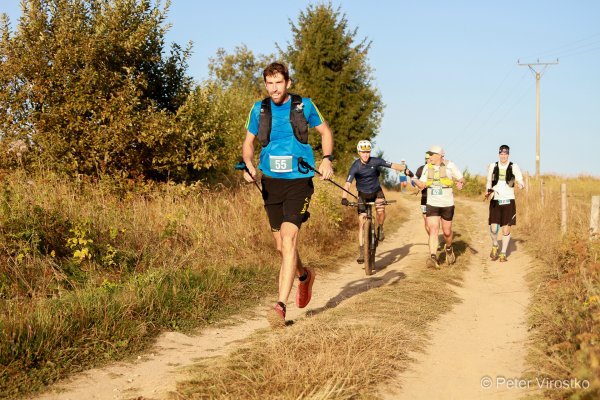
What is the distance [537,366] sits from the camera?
476 centimetres

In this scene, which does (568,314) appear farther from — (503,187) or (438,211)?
(503,187)

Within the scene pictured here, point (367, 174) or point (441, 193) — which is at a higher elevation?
point (367, 174)

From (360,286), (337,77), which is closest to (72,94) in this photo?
(360,286)

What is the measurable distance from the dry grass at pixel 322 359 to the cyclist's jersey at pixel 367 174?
4.92m

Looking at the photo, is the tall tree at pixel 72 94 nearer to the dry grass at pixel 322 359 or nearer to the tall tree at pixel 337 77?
the dry grass at pixel 322 359

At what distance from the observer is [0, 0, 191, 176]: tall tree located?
12008 millimetres

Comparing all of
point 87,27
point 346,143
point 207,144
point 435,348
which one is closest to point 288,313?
point 435,348

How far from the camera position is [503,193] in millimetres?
12297

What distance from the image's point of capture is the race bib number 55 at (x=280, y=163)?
6.10 m

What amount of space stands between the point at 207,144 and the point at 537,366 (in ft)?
33.6

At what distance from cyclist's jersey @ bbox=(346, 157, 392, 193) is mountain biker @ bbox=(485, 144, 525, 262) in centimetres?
239

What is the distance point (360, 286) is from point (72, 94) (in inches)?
277

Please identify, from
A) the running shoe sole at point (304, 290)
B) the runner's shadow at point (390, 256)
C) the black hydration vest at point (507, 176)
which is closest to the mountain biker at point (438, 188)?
the runner's shadow at point (390, 256)

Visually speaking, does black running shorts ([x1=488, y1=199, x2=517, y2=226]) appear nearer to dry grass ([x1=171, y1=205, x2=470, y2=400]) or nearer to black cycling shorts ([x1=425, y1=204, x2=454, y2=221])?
black cycling shorts ([x1=425, y1=204, x2=454, y2=221])
